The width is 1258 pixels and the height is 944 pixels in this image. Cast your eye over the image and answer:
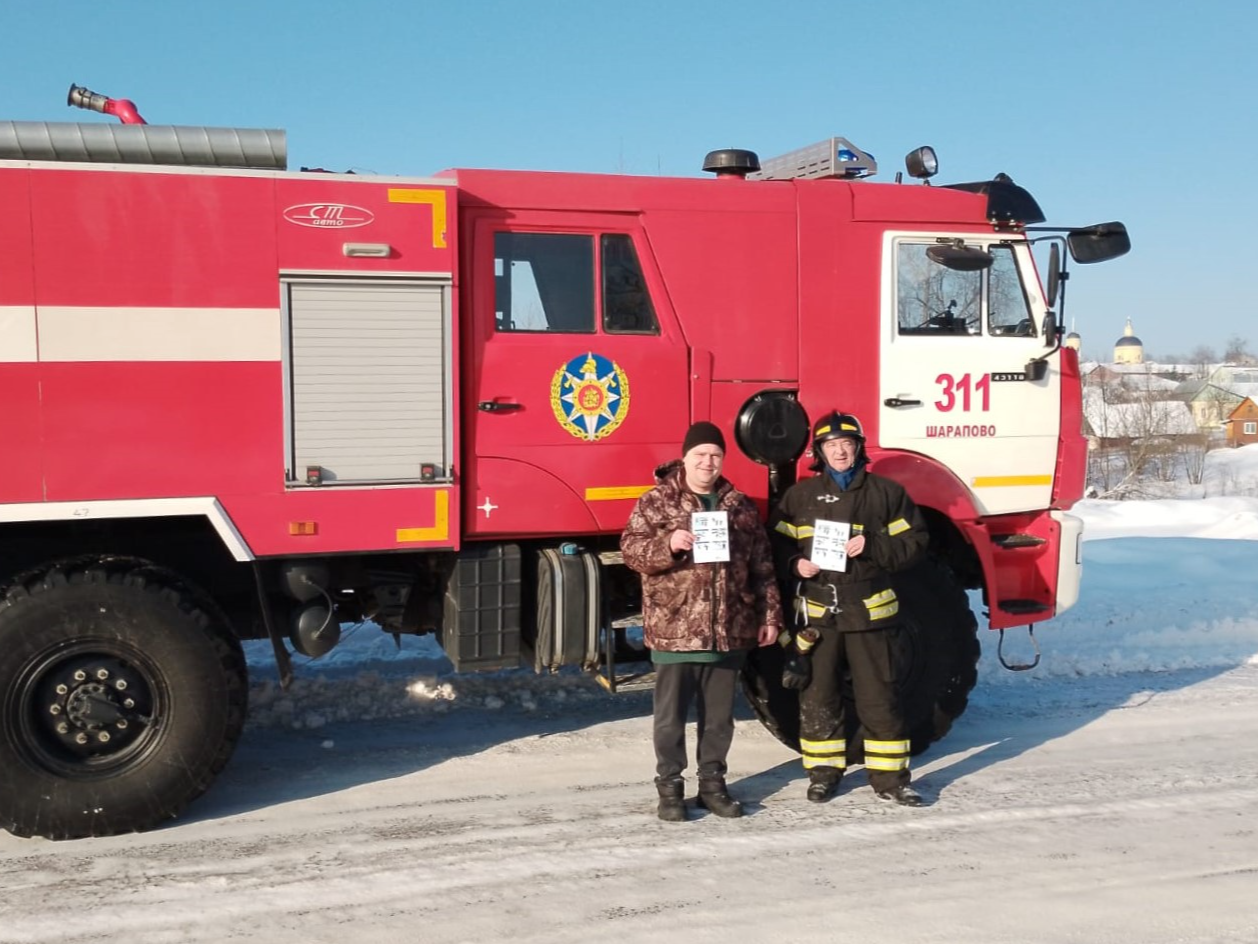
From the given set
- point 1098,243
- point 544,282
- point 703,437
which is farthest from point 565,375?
point 1098,243

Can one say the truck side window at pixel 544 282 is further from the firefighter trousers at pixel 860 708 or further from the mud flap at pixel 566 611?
the firefighter trousers at pixel 860 708

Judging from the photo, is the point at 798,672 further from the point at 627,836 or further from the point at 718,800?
the point at 627,836

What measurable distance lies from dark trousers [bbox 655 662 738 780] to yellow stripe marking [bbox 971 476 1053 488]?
1.90 m

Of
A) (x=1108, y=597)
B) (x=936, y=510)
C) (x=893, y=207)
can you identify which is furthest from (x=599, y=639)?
(x=1108, y=597)

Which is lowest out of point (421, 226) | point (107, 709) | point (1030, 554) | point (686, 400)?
point (107, 709)

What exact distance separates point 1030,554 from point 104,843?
4837 millimetres

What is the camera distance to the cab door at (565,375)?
17.3 ft

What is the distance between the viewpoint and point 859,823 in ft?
16.5

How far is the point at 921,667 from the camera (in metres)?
5.87

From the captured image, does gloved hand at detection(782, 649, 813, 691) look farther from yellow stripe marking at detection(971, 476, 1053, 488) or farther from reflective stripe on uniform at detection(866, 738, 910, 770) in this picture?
yellow stripe marking at detection(971, 476, 1053, 488)

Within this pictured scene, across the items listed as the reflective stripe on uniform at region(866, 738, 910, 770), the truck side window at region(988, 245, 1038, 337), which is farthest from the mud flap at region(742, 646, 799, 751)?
the truck side window at region(988, 245, 1038, 337)

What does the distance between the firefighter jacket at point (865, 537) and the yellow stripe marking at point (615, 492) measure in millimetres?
750

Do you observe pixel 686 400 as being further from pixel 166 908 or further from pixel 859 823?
pixel 166 908

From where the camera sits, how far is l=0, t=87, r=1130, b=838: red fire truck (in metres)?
4.68
